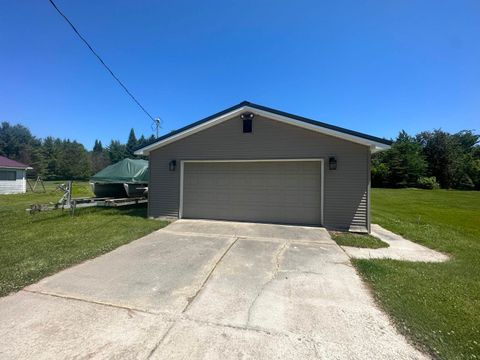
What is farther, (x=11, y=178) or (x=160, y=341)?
(x=11, y=178)

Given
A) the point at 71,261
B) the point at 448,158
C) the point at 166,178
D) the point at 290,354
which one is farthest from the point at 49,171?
the point at 448,158

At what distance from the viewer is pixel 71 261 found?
4348mm

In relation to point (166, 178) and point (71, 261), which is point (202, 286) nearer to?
point (71, 261)

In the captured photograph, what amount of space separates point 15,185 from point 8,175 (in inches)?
39.9

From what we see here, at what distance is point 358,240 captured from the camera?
609 centimetres

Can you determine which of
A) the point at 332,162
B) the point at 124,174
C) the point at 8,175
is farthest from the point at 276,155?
the point at 8,175

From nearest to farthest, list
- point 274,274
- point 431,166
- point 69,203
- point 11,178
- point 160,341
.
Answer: point 160,341
point 274,274
point 69,203
point 11,178
point 431,166

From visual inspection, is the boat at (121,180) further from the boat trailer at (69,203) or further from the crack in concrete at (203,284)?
the crack in concrete at (203,284)

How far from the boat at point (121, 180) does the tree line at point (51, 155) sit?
31.6m

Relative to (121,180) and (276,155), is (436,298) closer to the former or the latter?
(276,155)

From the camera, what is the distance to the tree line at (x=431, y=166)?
95.3 feet

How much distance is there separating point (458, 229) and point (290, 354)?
376 inches

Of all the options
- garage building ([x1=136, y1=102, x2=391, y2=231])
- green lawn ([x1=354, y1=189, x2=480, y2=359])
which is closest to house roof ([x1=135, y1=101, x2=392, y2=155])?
garage building ([x1=136, y1=102, x2=391, y2=231])

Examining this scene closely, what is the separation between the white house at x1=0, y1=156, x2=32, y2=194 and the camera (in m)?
19.7
